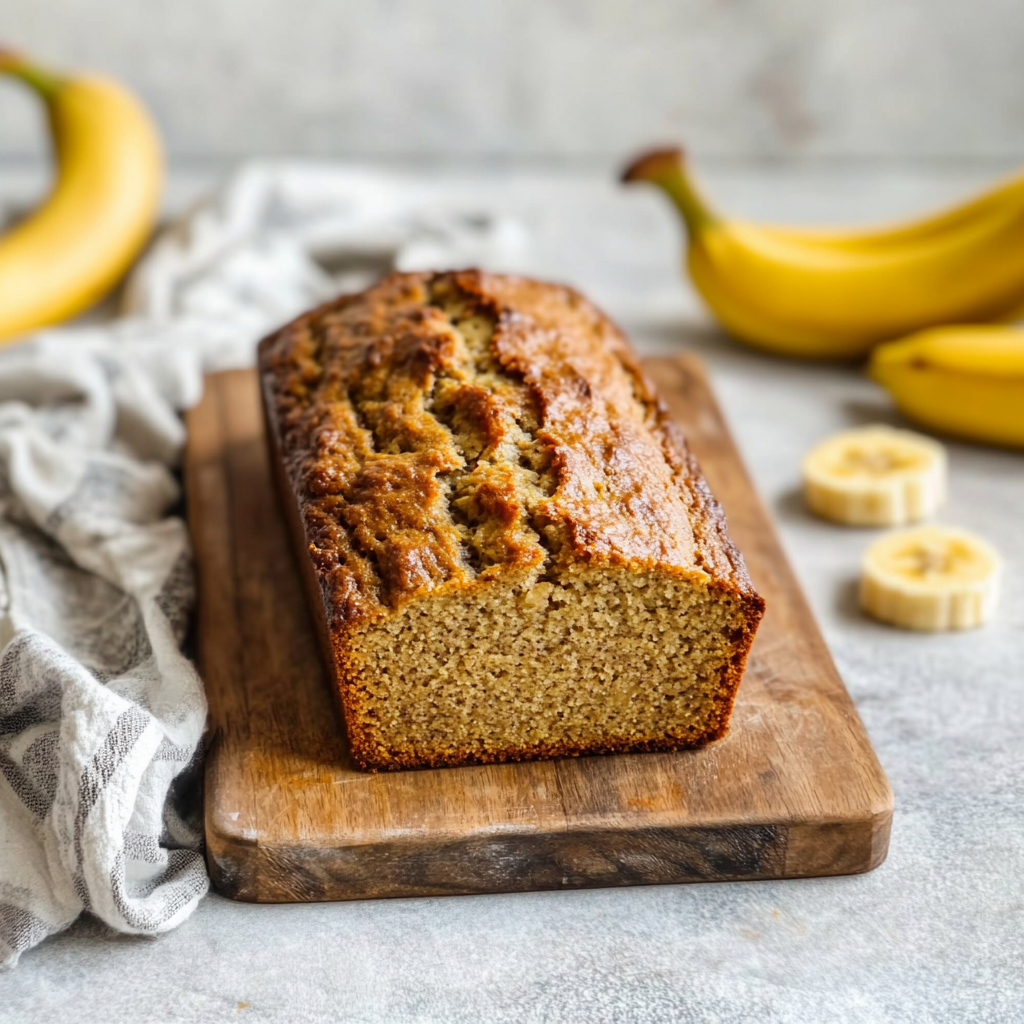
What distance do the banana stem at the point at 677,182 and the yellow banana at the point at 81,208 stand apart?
1.57 m

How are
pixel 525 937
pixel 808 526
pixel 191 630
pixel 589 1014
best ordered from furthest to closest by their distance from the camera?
pixel 808 526
pixel 191 630
pixel 525 937
pixel 589 1014

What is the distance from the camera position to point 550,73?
5117 millimetres

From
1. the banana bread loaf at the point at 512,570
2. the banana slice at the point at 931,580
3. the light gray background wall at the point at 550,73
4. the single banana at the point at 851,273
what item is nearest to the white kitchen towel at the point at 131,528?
the banana bread loaf at the point at 512,570

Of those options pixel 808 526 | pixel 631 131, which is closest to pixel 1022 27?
pixel 631 131

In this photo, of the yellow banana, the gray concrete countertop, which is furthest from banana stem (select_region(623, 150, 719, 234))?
the gray concrete countertop

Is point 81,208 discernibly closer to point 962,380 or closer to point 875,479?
point 875,479

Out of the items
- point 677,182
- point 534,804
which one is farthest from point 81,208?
point 534,804

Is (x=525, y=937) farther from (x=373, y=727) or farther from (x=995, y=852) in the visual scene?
(x=995, y=852)

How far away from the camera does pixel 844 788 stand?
2279 millimetres

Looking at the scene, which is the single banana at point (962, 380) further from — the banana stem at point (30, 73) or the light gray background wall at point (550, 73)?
the banana stem at point (30, 73)

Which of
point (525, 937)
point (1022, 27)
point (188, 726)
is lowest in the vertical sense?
point (525, 937)

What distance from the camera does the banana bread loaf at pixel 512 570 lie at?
2238 mm

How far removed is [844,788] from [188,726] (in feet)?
3.66

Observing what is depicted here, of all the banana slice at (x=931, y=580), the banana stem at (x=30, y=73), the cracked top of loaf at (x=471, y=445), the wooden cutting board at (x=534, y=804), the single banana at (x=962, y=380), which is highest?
the banana stem at (x=30, y=73)
